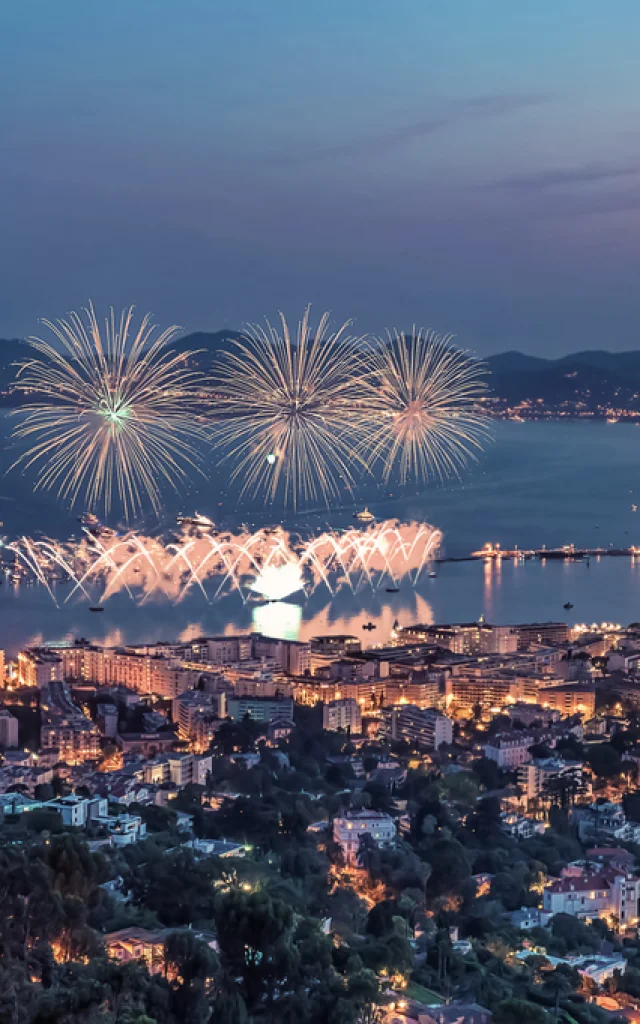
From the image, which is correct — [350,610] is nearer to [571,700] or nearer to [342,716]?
[571,700]

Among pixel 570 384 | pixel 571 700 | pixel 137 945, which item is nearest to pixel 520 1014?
pixel 137 945

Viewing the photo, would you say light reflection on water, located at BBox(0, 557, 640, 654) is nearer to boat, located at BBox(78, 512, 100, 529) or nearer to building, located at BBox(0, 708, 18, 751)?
boat, located at BBox(78, 512, 100, 529)

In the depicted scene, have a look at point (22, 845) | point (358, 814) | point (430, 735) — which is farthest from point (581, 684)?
point (22, 845)

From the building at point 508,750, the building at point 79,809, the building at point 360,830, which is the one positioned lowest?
the building at point 360,830

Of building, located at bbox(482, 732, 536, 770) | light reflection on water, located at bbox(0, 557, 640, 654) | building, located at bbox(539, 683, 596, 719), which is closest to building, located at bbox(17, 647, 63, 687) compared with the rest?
light reflection on water, located at bbox(0, 557, 640, 654)

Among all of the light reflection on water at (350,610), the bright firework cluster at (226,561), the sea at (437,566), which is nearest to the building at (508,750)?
the light reflection on water at (350,610)

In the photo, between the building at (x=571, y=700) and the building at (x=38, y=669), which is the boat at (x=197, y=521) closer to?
the building at (x=38, y=669)
